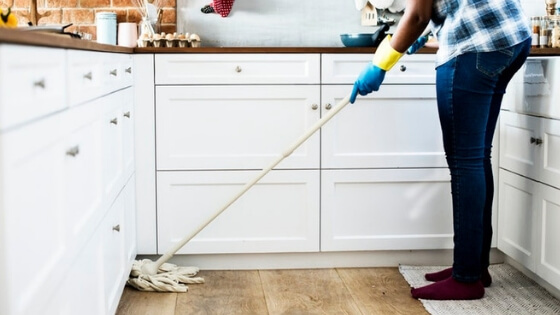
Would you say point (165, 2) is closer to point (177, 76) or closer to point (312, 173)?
point (177, 76)

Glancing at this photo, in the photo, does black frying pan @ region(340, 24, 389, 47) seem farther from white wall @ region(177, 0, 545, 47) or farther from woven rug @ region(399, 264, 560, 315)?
woven rug @ region(399, 264, 560, 315)

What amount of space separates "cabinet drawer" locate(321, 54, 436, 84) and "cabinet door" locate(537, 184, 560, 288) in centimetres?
66

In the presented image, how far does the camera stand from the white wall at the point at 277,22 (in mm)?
3502

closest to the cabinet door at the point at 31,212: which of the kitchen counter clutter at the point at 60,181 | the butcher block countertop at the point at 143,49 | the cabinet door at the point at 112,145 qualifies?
the kitchen counter clutter at the point at 60,181

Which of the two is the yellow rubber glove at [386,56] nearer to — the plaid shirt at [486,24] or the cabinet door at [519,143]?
the plaid shirt at [486,24]

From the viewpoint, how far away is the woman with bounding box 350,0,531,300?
2.45m

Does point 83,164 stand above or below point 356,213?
above

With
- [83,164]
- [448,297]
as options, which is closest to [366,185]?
[448,297]

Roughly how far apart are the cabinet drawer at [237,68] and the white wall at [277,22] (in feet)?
1.64

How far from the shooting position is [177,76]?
3031mm

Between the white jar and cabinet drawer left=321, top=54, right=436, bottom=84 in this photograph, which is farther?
the white jar

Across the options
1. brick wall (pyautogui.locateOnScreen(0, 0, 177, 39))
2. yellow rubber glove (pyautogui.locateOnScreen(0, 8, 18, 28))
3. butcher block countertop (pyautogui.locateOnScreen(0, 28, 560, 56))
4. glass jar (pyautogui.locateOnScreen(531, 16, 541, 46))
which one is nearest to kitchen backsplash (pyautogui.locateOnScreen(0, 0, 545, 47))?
brick wall (pyautogui.locateOnScreen(0, 0, 177, 39))

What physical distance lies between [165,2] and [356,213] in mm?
1256

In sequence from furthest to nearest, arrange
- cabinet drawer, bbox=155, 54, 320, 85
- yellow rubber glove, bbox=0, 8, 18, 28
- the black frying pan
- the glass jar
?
the glass jar → the black frying pan → cabinet drawer, bbox=155, 54, 320, 85 → yellow rubber glove, bbox=0, 8, 18, 28
